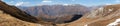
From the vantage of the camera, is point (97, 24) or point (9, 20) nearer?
point (9, 20)

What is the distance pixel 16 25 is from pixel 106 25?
40.7 meters

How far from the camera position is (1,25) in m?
111

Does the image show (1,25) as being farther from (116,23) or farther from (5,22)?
(116,23)

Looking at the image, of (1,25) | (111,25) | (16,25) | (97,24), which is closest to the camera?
(1,25)

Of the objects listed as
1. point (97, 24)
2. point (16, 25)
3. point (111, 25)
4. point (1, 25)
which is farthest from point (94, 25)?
point (1, 25)

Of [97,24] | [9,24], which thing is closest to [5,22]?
[9,24]

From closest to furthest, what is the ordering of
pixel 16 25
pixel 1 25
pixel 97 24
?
pixel 1 25 < pixel 16 25 < pixel 97 24

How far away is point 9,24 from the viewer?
11775 cm

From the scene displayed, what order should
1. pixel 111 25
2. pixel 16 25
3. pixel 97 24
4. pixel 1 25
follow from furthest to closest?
pixel 97 24 → pixel 111 25 → pixel 16 25 → pixel 1 25

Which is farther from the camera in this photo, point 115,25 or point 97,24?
point 97,24

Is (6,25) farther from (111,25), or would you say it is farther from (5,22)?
(111,25)

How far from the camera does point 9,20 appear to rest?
122062 millimetres

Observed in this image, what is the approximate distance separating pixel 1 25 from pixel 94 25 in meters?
49.3

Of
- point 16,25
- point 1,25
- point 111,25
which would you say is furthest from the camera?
point 111,25
